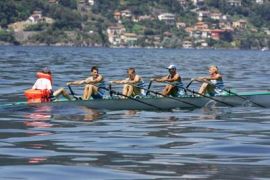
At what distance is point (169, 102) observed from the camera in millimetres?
29797

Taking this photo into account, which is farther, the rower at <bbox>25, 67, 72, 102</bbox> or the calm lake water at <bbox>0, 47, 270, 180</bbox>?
the rower at <bbox>25, 67, 72, 102</bbox>

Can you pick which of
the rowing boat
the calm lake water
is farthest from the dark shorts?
the calm lake water

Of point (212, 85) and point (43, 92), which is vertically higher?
point (43, 92)

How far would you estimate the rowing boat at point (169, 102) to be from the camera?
28.3 m

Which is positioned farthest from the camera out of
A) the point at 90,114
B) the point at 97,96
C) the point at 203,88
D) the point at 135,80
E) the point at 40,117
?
the point at 203,88

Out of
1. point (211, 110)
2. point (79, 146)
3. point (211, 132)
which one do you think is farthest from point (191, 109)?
point (79, 146)

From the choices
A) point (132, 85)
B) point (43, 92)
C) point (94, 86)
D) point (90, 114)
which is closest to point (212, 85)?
point (132, 85)

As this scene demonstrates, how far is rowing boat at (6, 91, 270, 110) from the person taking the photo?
28.3m

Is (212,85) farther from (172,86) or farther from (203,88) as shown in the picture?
(172,86)

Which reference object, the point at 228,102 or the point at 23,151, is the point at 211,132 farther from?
the point at 228,102

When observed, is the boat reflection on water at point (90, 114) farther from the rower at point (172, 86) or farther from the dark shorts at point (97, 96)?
the rower at point (172, 86)

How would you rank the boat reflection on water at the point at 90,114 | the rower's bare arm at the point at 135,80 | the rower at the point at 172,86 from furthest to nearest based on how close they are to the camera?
the rower at the point at 172,86 → the rower's bare arm at the point at 135,80 → the boat reflection on water at the point at 90,114

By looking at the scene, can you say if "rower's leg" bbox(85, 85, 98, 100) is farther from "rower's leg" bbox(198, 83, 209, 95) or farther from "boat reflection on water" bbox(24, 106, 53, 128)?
"rower's leg" bbox(198, 83, 209, 95)

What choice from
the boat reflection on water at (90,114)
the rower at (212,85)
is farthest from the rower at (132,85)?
the rower at (212,85)
